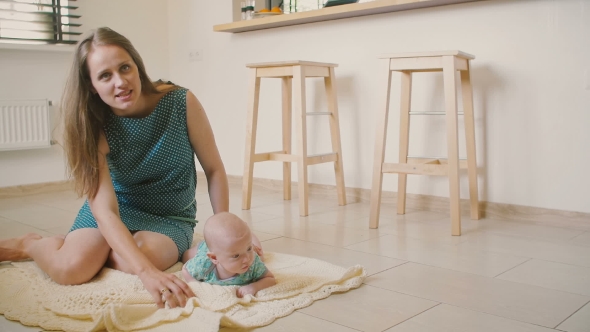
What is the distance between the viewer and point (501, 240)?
7.44 feet

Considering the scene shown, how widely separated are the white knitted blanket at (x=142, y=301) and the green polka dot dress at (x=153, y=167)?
0.17 meters

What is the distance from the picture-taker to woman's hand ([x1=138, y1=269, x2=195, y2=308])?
4.67ft

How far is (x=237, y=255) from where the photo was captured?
4.93ft

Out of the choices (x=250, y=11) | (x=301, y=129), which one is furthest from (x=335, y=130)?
(x=250, y=11)

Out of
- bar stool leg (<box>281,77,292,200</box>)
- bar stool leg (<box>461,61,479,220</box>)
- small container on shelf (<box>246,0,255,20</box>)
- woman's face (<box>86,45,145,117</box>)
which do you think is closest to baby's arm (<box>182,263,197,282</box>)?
woman's face (<box>86,45,145,117</box>)

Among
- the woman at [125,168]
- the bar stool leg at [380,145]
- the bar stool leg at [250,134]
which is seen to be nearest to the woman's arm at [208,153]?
the woman at [125,168]

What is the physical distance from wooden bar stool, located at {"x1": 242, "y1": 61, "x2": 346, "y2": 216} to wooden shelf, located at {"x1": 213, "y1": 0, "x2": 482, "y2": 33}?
0.28m

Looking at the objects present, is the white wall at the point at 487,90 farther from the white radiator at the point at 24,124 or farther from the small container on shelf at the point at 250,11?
the white radiator at the point at 24,124

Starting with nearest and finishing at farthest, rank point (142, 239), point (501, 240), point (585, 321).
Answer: point (585, 321) < point (142, 239) < point (501, 240)

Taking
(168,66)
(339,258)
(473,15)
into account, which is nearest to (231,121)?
(168,66)

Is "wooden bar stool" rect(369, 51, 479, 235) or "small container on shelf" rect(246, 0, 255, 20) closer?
"wooden bar stool" rect(369, 51, 479, 235)

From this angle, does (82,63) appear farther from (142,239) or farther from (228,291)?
(228,291)

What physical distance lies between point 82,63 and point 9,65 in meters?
2.05

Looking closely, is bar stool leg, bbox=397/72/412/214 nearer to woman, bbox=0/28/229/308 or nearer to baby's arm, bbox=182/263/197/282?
woman, bbox=0/28/229/308
